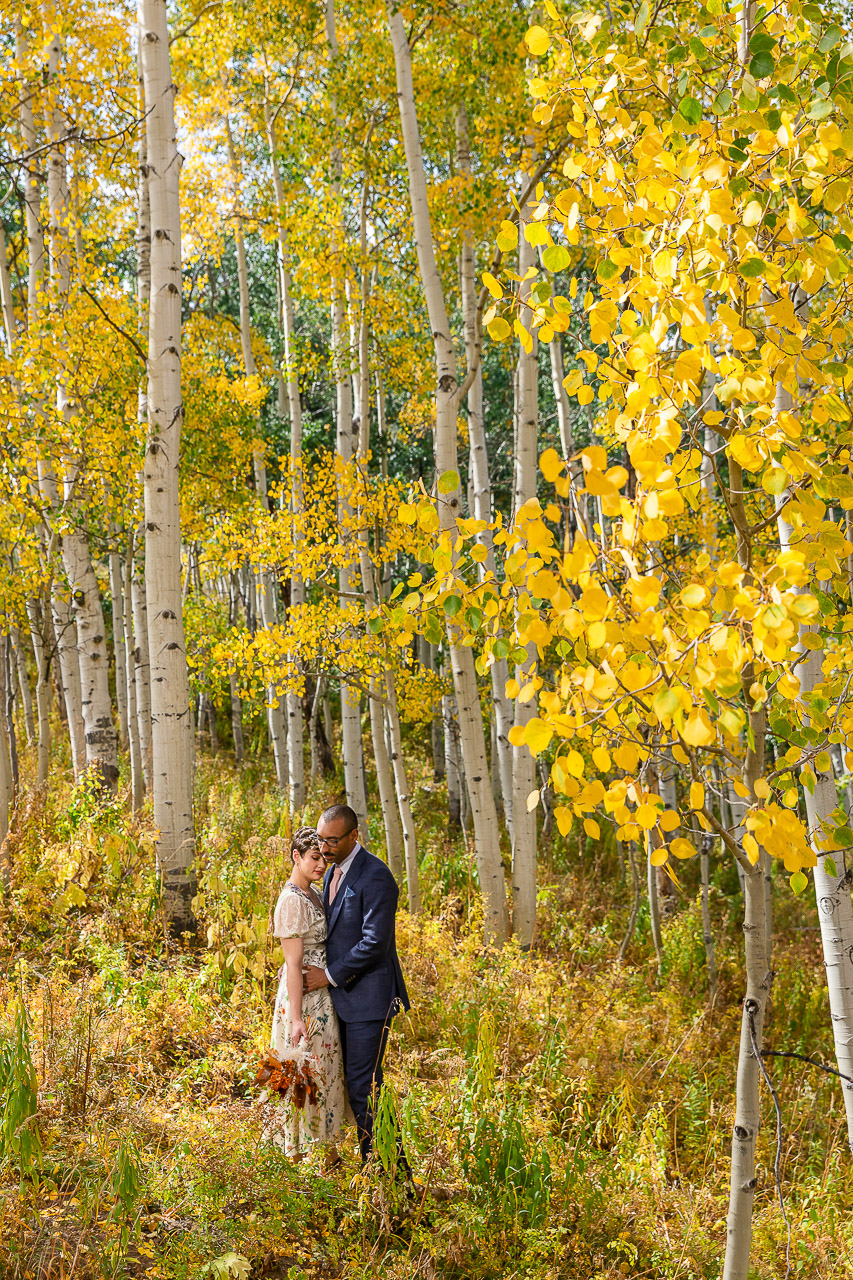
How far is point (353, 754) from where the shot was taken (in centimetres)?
827

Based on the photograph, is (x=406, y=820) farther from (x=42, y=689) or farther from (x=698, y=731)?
(x=698, y=731)

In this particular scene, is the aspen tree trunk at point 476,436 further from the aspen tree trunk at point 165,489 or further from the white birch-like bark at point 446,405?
the aspen tree trunk at point 165,489

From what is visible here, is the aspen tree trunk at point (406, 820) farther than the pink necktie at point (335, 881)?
Yes

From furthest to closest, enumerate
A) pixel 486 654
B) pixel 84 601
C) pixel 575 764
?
pixel 84 601
pixel 486 654
pixel 575 764

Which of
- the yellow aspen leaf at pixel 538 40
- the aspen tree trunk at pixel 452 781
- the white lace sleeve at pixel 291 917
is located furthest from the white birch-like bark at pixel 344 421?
the yellow aspen leaf at pixel 538 40

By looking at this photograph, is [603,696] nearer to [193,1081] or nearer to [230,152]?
[193,1081]

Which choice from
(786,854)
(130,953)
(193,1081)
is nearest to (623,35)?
(786,854)

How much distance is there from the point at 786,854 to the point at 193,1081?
323cm

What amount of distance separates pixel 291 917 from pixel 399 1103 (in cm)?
98

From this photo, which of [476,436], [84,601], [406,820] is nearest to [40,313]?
[84,601]

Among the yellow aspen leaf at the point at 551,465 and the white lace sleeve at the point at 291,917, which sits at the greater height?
the yellow aspen leaf at the point at 551,465

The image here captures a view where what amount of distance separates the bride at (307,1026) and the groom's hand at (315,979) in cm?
2

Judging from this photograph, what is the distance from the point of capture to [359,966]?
125 inches

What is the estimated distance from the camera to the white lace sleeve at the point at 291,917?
3229 millimetres
